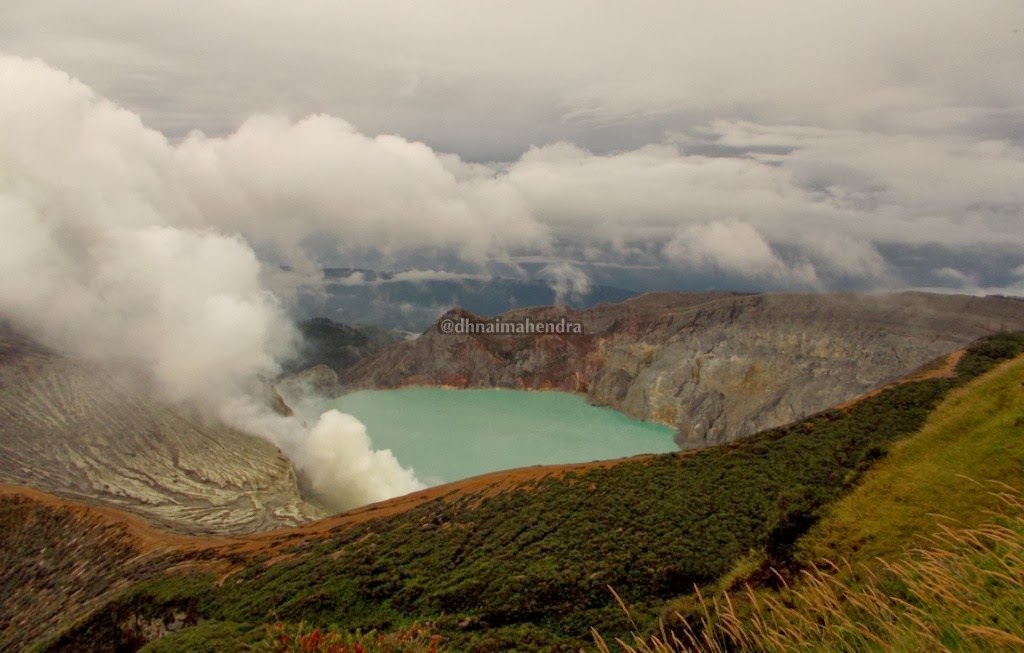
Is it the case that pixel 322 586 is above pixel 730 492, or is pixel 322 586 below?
below

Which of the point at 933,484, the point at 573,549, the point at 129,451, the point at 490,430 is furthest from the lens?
the point at 490,430

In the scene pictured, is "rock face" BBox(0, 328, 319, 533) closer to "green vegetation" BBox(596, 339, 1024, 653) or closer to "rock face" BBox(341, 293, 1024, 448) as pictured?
"green vegetation" BBox(596, 339, 1024, 653)

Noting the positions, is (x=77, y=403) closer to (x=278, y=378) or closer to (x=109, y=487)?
(x=109, y=487)

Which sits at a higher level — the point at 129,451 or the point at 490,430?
the point at 129,451

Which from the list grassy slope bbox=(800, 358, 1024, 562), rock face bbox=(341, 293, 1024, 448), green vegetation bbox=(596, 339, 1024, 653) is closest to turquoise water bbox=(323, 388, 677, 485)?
rock face bbox=(341, 293, 1024, 448)

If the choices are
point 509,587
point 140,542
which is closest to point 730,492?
point 509,587

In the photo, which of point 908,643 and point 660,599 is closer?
point 908,643

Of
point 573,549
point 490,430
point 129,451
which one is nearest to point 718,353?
point 490,430

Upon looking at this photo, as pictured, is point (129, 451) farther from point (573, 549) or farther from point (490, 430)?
point (573, 549)
